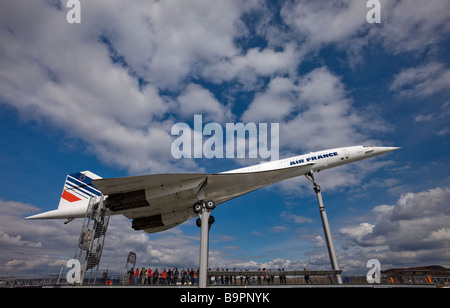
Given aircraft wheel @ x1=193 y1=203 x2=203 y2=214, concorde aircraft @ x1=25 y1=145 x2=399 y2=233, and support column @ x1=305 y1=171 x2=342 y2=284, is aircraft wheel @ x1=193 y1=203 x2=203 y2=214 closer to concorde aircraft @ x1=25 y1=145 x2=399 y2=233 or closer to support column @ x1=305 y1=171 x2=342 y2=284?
concorde aircraft @ x1=25 y1=145 x2=399 y2=233

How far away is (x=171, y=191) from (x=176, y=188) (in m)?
0.36

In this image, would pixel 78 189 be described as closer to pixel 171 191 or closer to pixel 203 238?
pixel 171 191

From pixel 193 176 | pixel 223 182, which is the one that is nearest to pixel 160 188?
pixel 193 176

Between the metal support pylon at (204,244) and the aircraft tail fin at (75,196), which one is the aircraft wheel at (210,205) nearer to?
the metal support pylon at (204,244)

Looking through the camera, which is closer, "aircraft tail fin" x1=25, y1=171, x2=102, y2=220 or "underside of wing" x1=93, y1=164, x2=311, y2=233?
"underside of wing" x1=93, y1=164, x2=311, y2=233

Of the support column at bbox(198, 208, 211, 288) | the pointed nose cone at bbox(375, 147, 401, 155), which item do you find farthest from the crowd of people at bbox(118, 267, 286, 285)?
the pointed nose cone at bbox(375, 147, 401, 155)

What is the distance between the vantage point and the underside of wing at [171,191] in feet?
46.1

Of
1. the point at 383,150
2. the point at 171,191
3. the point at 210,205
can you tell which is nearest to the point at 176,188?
the point at 171,191

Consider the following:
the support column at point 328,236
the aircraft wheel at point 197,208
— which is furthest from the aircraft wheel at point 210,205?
the support column at point 328,236

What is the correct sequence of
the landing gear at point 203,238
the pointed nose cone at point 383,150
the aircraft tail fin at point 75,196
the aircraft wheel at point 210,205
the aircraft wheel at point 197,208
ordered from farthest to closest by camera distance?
1. the aircraft tail fin at point 75,196
2. the pointed nose cone at point 383,150
3. the aircraft wheel at point 197,208
4. the aircraft wheel at point 210,205
5. the landing gear at point 203,238

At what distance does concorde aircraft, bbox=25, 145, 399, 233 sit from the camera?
14.2 metres

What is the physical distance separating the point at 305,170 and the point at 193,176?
8.28 meters
